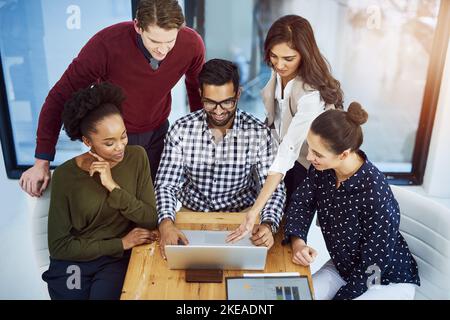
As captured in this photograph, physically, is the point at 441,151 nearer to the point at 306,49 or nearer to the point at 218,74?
the point at 306,49

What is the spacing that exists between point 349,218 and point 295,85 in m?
0.53

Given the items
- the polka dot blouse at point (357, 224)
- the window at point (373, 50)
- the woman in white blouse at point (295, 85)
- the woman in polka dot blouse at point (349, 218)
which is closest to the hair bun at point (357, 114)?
the woman in polka dot blouse at point (349, 218)

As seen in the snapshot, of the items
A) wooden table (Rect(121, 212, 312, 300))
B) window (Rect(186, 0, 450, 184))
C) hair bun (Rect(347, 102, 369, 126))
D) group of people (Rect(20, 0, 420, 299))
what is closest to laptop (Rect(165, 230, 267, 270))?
wooden table (Rect(121, 212, 312, 300))

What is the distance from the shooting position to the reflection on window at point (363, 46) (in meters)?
2.73

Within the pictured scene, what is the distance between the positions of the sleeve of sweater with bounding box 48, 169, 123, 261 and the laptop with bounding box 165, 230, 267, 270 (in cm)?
32

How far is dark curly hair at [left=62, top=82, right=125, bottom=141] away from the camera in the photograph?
1547mm

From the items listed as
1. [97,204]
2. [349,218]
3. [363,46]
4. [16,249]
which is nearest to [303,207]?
[349,218]

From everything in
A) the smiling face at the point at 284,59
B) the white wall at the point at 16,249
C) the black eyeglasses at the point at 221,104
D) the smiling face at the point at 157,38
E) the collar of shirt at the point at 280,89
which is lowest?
the white wall at the point at 16,249

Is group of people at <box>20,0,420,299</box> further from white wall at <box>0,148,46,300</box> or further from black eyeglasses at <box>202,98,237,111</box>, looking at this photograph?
white wall at <box>0,148,46,300</box>

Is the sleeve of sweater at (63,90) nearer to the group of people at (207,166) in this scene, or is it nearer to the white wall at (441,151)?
the group of people at (207,166)

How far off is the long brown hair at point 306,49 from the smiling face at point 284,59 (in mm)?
12
